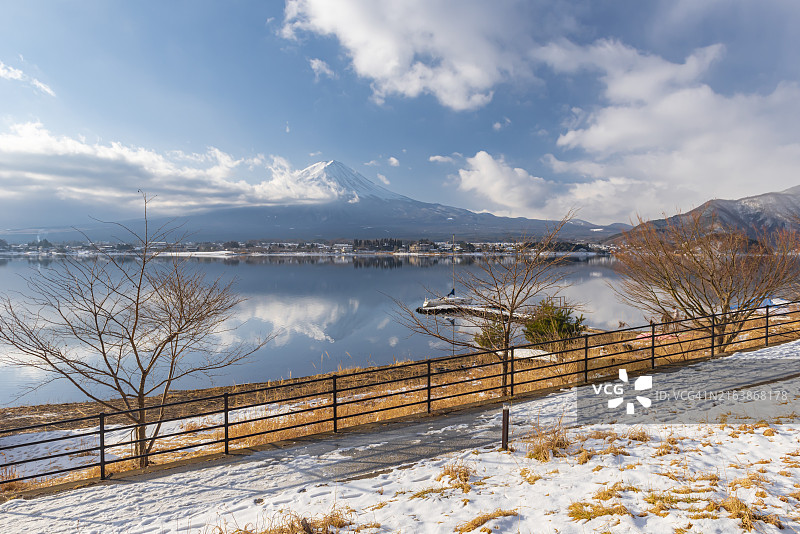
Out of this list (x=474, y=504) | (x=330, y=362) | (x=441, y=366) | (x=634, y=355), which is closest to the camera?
(x=474, y=504)

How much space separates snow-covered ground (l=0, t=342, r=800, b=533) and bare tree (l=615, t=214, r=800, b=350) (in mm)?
7939

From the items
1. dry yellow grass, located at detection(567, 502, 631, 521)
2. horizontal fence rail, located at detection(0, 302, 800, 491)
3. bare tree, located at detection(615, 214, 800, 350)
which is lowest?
horizontal fence rail, located at detection(0, 302, 800, 491)

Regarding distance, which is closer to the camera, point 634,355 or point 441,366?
point 634,355

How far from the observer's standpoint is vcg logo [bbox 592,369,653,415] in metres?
7.87

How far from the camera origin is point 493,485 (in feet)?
16.6

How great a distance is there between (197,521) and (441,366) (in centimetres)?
1671

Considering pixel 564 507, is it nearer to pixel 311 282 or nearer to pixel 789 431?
pixel 789 431

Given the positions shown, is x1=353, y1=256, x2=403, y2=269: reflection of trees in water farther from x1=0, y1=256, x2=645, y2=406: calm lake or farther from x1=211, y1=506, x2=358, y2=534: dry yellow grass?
x1=211, y1=506, x2=358, y2=534: dry yellow grass

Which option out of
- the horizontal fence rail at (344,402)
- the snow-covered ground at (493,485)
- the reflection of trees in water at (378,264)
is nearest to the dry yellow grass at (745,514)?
the snow-covered ground at (493,485)

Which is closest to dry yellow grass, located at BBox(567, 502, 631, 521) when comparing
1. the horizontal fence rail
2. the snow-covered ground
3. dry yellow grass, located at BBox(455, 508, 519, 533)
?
the snow-covered ground

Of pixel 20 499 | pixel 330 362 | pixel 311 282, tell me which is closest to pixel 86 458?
pixel 20 499

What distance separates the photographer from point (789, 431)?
5.89 metres

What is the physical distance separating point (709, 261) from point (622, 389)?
8.90 meters

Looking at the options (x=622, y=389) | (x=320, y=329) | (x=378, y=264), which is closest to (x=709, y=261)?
(x=622, y=389)
